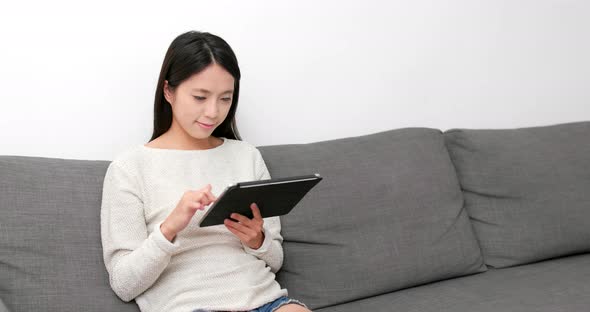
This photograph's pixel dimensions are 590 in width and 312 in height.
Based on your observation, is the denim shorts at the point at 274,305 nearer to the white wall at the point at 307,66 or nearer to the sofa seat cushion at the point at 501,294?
the sofa seat cushion at the point at 501,294

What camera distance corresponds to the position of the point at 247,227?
5.15ft

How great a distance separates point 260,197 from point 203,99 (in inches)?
13.4

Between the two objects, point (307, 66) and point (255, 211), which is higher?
point (307, 66)

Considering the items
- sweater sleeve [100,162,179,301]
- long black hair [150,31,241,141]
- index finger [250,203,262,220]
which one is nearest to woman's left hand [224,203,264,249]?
index finger [250,203,262,220]

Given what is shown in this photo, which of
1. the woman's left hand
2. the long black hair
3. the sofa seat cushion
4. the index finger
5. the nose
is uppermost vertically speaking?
the long black hair

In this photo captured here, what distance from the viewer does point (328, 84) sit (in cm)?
228

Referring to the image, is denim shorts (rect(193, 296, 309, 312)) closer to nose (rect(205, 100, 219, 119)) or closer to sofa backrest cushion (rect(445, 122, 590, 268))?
nose (rect(205, 100, 219, 119))

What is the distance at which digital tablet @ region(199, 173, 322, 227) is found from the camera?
4.40 ft

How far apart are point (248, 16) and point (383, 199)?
695 mm

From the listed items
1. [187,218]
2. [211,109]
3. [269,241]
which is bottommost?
[269,241]

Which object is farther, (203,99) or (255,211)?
(203,99)

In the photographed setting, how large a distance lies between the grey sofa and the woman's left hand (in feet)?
0.81

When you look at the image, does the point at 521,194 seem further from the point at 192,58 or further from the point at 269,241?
the point at 192,58

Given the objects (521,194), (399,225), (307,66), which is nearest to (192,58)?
(307,66)
